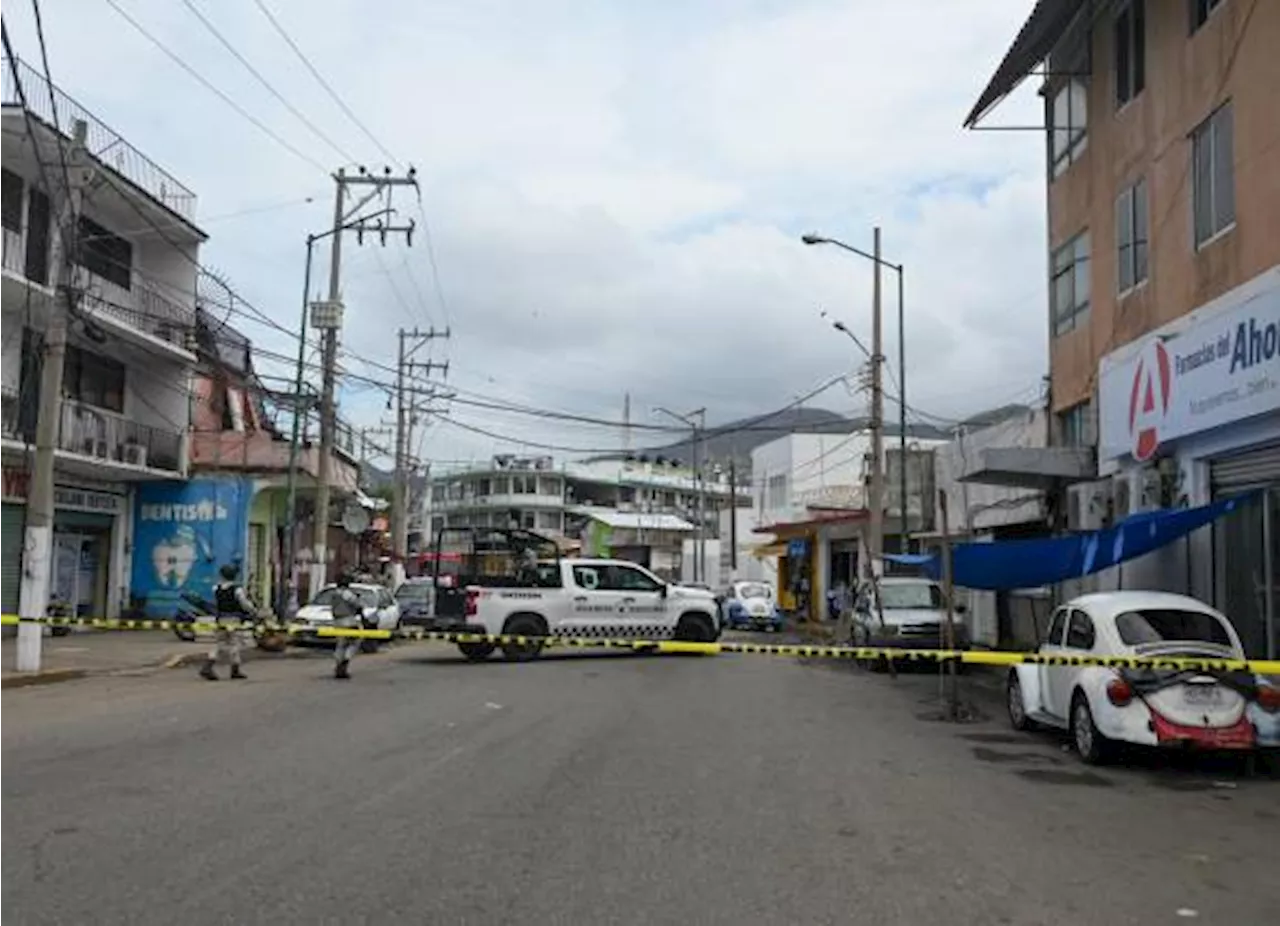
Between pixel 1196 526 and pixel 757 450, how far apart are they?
64264 mm

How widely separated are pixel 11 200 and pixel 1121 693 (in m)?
24.1

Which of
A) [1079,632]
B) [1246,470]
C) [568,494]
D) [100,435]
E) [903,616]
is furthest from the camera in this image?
[568,494]

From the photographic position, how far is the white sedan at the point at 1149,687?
10.7 meters

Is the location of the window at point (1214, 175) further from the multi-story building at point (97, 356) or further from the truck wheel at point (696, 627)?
the multi-story building at point (97, 356)

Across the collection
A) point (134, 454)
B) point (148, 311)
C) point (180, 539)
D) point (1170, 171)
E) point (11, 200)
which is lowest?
point (180, 539)

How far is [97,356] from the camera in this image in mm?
31641

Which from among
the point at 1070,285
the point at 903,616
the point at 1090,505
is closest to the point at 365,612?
the point at 903,616

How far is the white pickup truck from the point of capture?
24062 millimetres

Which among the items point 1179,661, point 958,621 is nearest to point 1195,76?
point 1179,661

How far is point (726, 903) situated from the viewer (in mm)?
6148

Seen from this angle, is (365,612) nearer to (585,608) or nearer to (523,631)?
(523,631)

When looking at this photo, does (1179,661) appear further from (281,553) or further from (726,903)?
(281,553)

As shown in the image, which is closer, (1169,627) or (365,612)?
(1169,627)

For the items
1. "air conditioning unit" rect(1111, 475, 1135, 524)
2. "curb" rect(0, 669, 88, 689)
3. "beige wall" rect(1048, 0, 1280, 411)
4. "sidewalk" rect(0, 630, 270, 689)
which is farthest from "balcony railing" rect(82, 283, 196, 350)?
"air conditioning unit" rect(1111, 475, 1135, 524)
